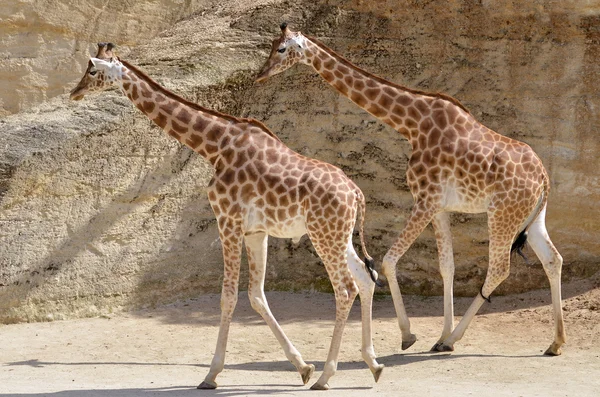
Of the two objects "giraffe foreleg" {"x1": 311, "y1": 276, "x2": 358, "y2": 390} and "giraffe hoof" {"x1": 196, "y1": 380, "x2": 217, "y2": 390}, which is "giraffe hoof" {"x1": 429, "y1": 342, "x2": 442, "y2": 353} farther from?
"giraffe hoof" {"x1": 196, "y1": 380, "x2": 217, "y2": 390}

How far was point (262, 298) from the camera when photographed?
350 inches

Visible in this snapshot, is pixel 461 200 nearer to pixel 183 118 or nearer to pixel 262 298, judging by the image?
pixel 262 298

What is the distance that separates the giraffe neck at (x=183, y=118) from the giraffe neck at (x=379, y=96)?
154 cm

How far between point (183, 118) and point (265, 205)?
3.89ft

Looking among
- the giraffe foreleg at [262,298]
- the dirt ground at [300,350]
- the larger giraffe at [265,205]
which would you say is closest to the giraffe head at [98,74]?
the larger giraffe at [265,205]

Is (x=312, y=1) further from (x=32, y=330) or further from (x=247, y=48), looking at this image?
(x=32, y=330)

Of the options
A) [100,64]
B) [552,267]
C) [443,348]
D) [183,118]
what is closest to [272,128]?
[183,118]

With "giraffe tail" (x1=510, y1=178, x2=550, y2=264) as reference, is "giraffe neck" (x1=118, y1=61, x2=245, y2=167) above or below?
above

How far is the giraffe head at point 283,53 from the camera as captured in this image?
9.97m

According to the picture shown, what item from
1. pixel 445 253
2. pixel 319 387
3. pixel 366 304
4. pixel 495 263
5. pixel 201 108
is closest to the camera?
pixel 319 387

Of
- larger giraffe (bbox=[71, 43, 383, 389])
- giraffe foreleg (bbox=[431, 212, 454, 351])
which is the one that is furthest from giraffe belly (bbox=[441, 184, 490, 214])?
larger giraffe (bbox=[71, 43, 383, 389])

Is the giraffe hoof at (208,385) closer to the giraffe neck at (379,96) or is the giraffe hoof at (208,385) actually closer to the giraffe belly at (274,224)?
the giraffe belly at (274,224)

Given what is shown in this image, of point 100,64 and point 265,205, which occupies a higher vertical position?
point 100,64

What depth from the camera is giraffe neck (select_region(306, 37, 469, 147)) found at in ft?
33.4
